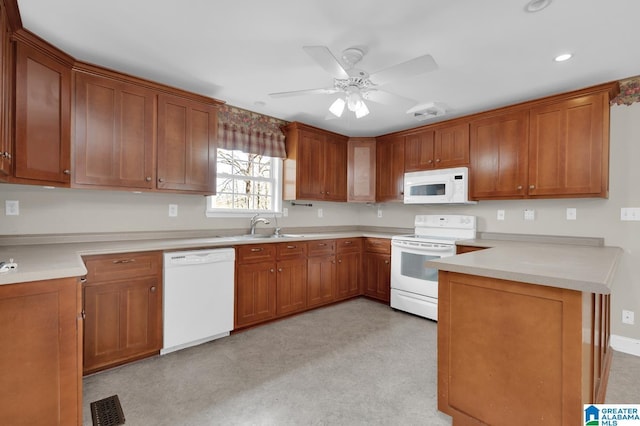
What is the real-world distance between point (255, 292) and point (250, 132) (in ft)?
6.14

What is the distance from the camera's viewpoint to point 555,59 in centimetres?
233

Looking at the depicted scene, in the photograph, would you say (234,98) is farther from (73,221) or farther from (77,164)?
(73,221)

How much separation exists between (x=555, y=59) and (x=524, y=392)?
7.75ft

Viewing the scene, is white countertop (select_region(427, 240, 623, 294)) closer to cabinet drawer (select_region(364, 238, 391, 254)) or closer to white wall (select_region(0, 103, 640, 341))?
white wall (select_region(0, 103, 640, 341))

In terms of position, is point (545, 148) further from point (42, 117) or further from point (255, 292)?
point (42, 117)

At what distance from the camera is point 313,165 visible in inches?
162

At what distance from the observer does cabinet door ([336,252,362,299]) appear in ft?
13.4

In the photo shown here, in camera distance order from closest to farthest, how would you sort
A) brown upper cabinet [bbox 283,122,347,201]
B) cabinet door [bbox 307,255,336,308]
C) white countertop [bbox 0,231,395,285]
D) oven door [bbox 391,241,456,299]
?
1. white countertop [bbox 0,231,395,285]
2. oven door [bbox 391,241,456,299]
3. cabinet door [bbox 307,255,336,308]
4. brown upper cabinet [bbox 283,122,347,201]

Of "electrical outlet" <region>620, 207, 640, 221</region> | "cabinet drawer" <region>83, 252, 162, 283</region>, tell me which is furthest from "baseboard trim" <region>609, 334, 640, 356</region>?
"cabinet drawer" <region>83, 252, 162, 283</region>

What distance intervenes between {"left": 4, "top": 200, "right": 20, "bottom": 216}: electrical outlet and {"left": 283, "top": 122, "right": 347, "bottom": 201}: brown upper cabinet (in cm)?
254

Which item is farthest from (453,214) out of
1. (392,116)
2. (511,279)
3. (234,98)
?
(234,98)

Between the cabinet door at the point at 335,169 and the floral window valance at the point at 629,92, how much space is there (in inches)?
116

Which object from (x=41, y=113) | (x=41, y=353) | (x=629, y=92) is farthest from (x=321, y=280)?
(x=629, y=92)

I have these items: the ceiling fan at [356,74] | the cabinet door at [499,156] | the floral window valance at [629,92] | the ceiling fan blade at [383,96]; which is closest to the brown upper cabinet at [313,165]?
the ceiling fan at [356,74]
